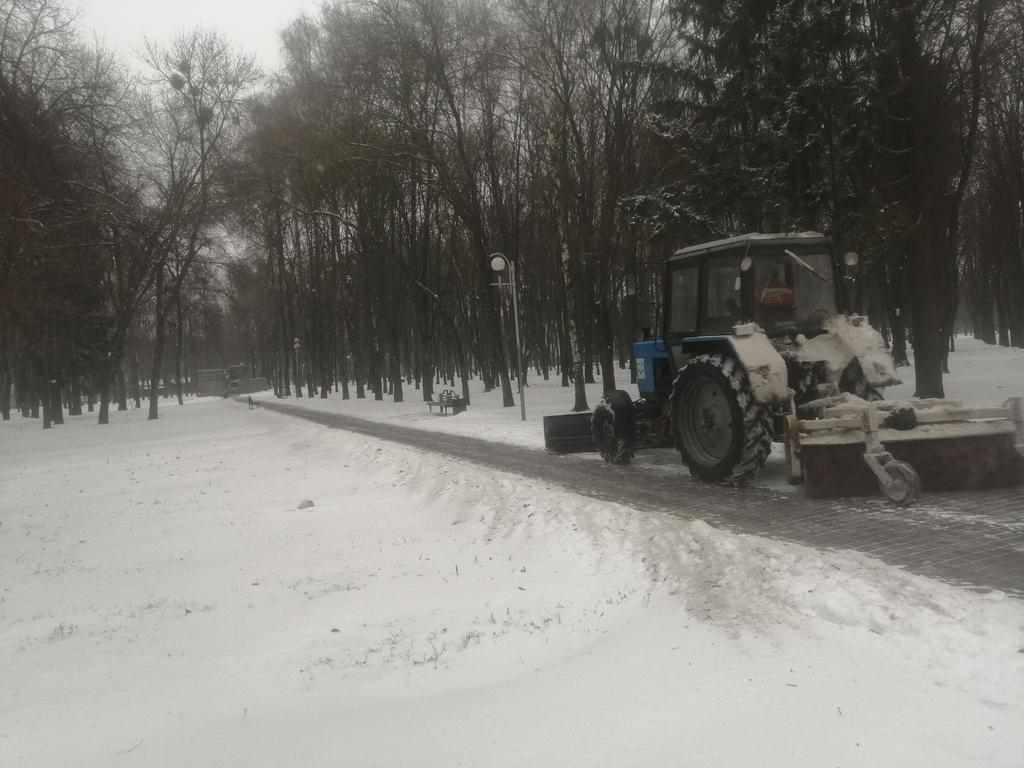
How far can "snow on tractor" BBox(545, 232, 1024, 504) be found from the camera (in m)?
6.63

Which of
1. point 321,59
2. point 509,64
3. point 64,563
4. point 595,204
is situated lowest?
point 64,563

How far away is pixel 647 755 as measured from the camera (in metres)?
2.92

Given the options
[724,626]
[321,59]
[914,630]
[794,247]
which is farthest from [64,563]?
[321,59]

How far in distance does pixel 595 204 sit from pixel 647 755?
18.3 metres

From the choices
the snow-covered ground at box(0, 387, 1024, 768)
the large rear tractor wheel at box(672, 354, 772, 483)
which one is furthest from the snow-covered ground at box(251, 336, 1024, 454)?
the snow-covered ground at box(0, 387, 1024, 768)

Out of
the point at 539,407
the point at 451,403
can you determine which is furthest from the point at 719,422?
the point at 451,403

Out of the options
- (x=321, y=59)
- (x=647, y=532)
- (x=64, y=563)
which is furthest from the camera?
(x=321, y=59)

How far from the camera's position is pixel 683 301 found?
9086 millimetres

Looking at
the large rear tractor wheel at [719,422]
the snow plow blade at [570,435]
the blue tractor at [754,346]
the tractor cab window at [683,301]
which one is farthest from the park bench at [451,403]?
the large rear tractor wheel at [719,422]

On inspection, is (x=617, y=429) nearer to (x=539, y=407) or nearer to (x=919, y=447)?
(x=919, y=447)

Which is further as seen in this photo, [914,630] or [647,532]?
[647,532]

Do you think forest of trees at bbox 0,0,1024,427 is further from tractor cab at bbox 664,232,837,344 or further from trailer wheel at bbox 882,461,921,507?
trailer wheel at bbox 882,461,921,507

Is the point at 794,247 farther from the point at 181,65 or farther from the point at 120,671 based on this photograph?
the point at 181,65

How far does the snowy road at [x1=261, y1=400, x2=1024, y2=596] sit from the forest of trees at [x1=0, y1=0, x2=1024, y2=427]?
2361 millimetres
